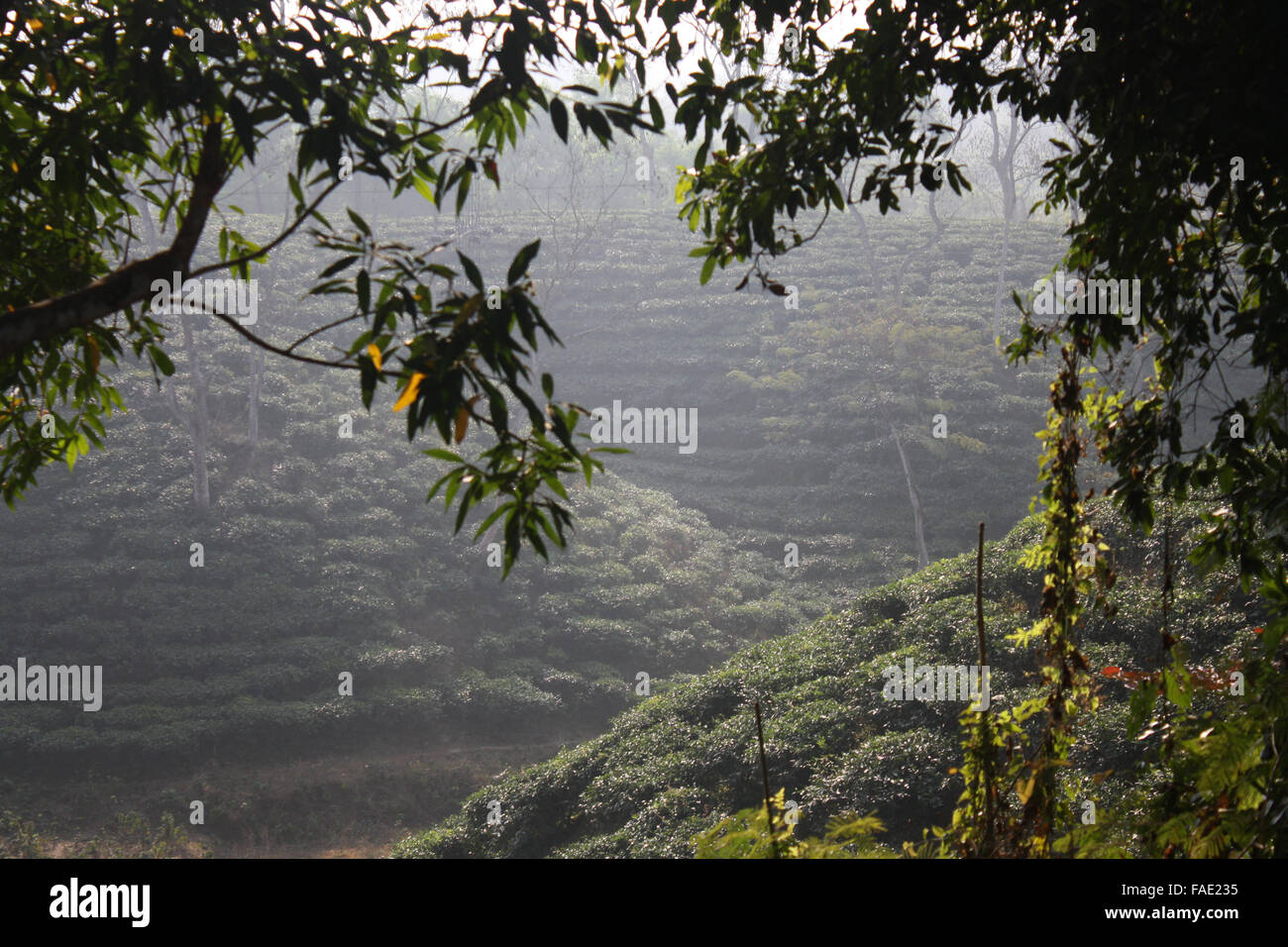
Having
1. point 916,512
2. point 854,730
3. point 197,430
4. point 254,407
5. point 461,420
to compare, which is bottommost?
point 854,730

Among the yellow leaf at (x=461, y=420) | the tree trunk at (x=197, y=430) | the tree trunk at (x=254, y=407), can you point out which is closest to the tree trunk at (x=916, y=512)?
the tree trunk at (x=197, y=430)

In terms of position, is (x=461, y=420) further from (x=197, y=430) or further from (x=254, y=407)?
(x=254, y=407)

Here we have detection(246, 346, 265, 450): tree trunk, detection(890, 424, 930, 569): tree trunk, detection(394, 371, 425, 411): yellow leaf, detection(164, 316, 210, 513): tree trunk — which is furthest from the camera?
detection(246, 346, 265, 450): tree trunk

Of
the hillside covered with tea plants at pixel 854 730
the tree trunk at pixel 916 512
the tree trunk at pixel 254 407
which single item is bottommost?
the hillside covered with tea plants at pixel 854 730

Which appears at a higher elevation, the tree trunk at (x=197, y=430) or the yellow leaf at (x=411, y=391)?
the tree trunk at (x=197, y=430)

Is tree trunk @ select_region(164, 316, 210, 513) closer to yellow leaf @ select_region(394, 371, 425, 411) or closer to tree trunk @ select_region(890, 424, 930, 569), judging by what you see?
tree trunk @ select_region(890, 424, 930, 569)

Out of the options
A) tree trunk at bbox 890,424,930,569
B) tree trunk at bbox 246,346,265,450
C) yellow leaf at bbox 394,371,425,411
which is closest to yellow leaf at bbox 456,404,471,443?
yellow leaf at bbox 394,371,425,411

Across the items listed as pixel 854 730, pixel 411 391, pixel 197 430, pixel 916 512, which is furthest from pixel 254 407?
pixel 411 391

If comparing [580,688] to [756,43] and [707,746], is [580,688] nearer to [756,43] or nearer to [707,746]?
[707,746]

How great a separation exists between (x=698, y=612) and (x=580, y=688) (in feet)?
13.2

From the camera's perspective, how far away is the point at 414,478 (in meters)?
21.2

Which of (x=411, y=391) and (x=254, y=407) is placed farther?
(x=254, y=407)

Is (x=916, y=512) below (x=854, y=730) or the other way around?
the other way around

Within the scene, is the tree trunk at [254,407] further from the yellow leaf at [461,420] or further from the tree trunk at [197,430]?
the yellow leaf at [461,420]
